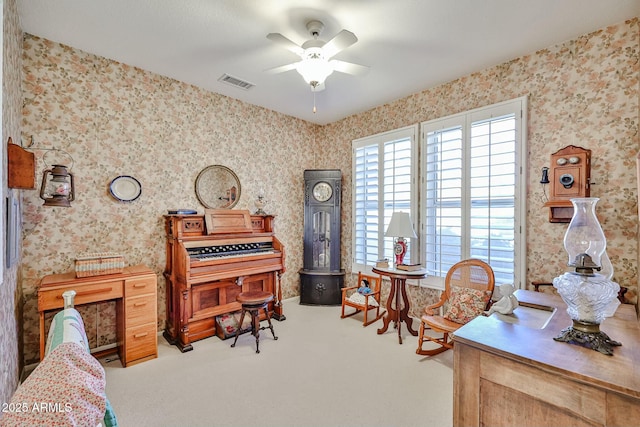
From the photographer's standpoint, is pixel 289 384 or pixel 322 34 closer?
pixel 289 384

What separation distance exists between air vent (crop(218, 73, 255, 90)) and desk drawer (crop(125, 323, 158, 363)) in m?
2.73

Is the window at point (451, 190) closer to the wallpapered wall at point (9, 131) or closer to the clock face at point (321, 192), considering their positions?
the clock face at point (321, 192)

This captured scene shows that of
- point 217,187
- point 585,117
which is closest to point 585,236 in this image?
point 585,117

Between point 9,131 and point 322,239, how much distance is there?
3.46 metres

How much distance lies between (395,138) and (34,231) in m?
3.97

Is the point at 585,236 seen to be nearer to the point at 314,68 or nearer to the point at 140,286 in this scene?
the point at 314,68

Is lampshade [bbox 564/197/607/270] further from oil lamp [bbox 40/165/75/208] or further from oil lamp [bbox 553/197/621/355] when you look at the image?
oil lamp [bbox 40/165/75/208]

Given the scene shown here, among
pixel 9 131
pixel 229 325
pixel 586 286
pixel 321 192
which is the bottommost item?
pixel 229 325

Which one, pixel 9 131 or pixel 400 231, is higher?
pixel 9 131

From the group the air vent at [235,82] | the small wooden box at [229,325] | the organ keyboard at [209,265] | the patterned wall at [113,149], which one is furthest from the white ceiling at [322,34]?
the small wooden box at [229,325]

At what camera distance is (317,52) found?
7.25ft

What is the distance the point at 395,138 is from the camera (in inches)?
152

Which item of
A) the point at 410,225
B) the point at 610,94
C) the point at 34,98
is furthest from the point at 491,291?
the point at 34,98

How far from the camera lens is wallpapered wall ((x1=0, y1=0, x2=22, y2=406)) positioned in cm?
159
